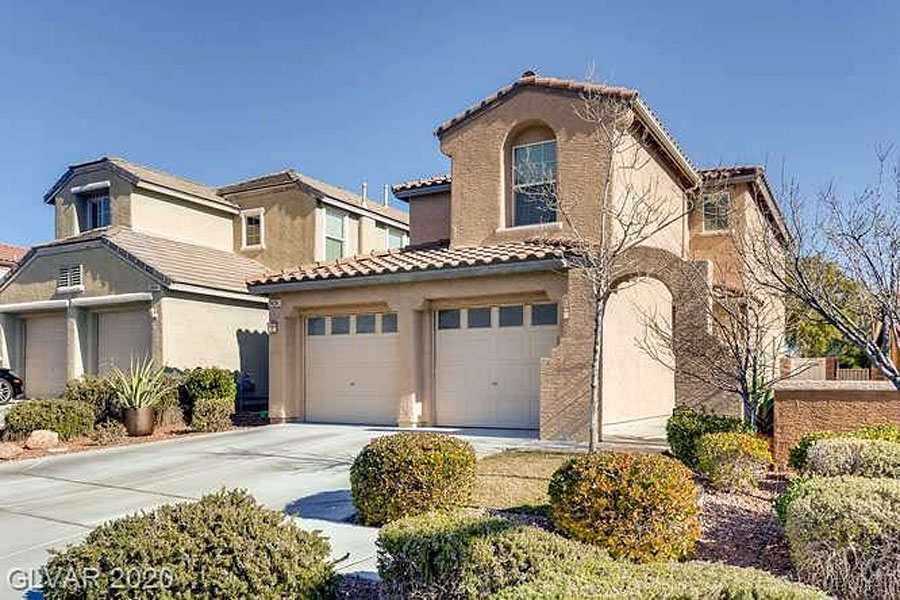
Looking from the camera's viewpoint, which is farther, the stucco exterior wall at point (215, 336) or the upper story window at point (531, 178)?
the stucco exterior wall at point (215, 336)

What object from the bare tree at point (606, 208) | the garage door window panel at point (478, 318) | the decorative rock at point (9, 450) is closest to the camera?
the bare tree at point (606, 208)

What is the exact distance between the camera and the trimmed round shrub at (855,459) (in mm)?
6652

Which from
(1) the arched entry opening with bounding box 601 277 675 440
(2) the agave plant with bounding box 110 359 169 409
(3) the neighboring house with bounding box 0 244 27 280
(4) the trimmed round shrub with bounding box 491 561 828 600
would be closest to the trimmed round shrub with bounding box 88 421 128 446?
(2) the agave plant with bounding box 110 359 169 409

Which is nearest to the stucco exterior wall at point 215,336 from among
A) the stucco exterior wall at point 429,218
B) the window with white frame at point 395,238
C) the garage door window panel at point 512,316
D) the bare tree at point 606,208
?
the stucco exterior wall at point 429,218

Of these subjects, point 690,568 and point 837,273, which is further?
point 837,273

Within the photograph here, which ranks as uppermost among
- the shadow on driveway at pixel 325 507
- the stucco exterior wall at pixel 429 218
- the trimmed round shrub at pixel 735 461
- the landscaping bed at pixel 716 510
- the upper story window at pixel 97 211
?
the upper story window at pixel 97 211

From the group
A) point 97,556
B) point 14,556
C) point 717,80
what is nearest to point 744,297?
point 717,80

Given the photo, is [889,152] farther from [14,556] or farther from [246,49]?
[246,49]

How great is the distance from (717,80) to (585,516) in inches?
403

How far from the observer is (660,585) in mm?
3367

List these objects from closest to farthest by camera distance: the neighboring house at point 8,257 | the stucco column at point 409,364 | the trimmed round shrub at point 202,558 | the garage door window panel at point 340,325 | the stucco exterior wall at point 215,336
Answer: the trimmed round shrub at point 202,558 < the stucco column at point 409,364 < the garage door window panel at point 340,325 < the stucco exterior wall at point 215,336 < the neighboring house at point 8,257

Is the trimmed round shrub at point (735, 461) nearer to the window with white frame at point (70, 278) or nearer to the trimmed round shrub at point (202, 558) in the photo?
the trimmed round shrub at point (202, 558)

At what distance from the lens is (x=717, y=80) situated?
1252 cm

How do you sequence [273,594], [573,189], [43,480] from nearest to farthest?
[273,594] → [43,480] → [573,189]
